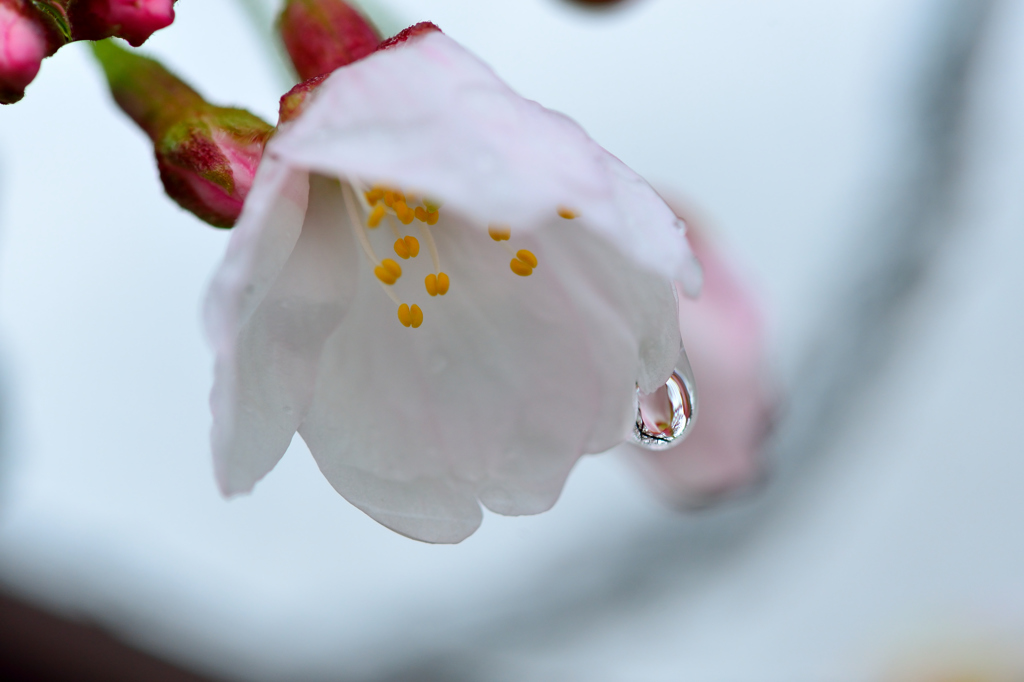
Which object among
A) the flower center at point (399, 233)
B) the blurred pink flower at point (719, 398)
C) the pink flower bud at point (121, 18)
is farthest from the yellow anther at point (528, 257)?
the blurred pink flower at point (719, 398)

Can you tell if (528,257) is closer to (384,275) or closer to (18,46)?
(384,275)

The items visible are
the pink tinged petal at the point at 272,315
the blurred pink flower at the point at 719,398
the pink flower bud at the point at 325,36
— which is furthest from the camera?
the blurred pink flower at the point at 719,398

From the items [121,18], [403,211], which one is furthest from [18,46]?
[403,211]

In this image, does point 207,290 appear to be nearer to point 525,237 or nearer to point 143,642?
point 525,237

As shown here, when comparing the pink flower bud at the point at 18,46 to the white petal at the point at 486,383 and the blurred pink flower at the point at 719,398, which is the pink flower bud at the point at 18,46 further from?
the blurred pink flower at the point at 719,398

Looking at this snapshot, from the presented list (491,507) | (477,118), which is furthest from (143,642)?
(477,118)

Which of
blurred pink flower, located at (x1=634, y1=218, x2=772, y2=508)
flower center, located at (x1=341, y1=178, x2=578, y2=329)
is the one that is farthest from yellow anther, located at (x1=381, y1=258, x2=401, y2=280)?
blurred pink flower, located at (x1=634, y1=218, x2=772, y2=508)

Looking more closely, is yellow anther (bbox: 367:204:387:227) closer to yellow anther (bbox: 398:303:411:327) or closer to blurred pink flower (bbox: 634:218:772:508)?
yellow anther (bbox: 398:303:411:327)
